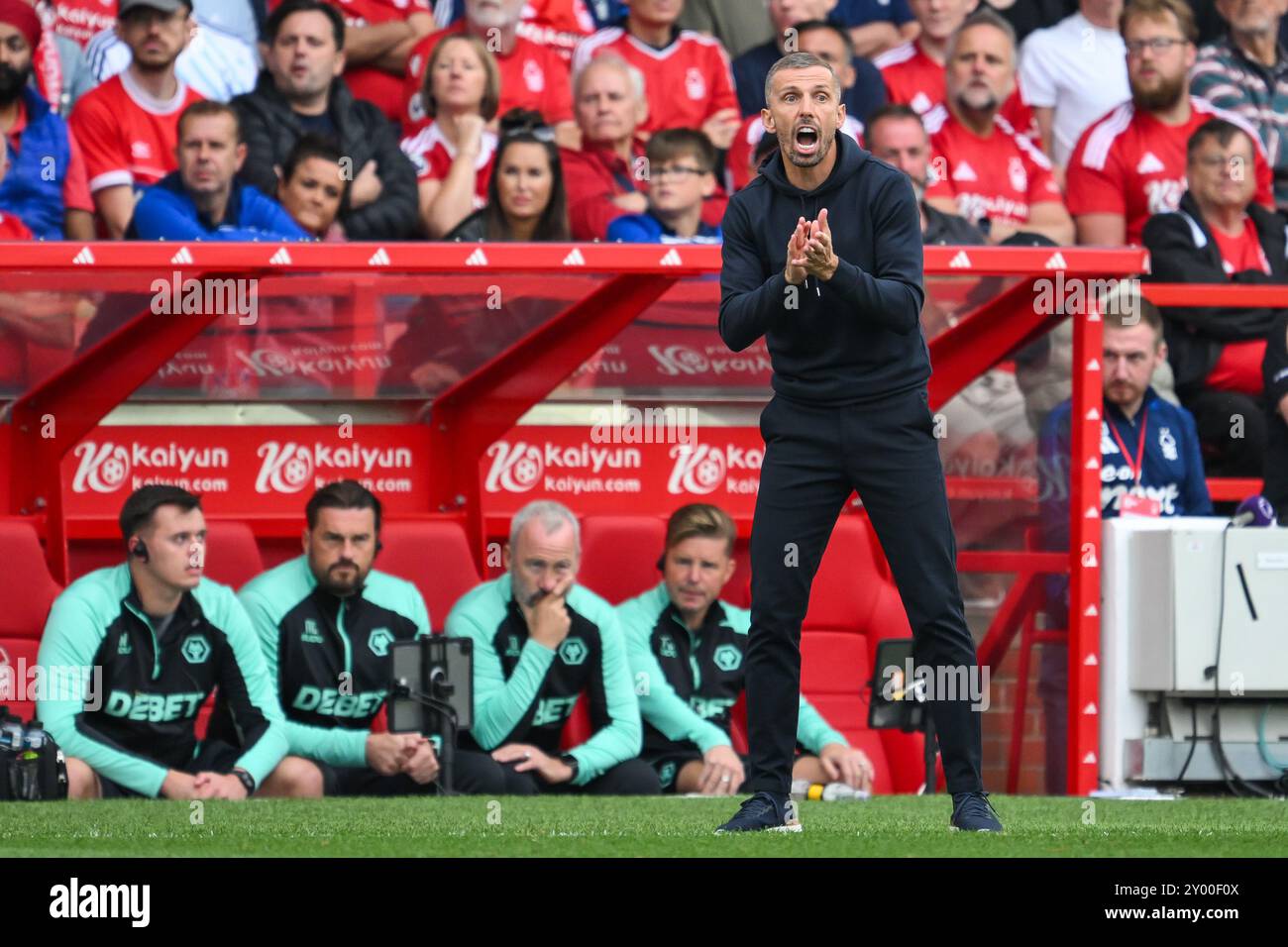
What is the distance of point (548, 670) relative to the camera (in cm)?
805

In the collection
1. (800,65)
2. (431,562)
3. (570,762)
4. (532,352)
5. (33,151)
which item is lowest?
(570,762)

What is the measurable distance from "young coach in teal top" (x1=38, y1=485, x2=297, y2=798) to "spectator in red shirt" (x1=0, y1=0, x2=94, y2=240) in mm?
1832

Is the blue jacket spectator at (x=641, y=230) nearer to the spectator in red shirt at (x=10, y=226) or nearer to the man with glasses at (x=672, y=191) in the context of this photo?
the man with glasses at (x=672, y=191)

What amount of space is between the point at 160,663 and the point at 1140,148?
5463mm

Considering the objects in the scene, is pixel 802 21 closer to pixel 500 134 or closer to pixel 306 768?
pixel 500 134

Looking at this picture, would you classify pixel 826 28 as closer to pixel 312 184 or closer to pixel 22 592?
pixel 312 184

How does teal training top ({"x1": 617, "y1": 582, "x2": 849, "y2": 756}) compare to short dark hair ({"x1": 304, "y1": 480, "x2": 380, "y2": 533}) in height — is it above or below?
below

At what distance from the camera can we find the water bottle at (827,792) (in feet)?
25.8

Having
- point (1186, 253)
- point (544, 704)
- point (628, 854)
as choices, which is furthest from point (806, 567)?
point (1186, 253)

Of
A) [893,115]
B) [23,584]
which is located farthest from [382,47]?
[23,584]

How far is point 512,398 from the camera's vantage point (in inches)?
356

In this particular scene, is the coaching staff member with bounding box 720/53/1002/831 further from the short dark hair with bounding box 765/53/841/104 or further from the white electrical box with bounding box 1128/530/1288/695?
the white electrical box with bounding box 1128/530/1288/695

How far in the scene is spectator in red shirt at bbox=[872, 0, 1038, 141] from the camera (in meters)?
11.2

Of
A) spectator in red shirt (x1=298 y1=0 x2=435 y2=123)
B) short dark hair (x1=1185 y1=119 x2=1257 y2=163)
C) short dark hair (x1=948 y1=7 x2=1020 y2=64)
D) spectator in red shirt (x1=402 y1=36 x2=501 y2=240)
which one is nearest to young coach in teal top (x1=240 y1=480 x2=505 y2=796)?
spectator in red shirt (x1=402 y1=36 x2=501 y2=240)
